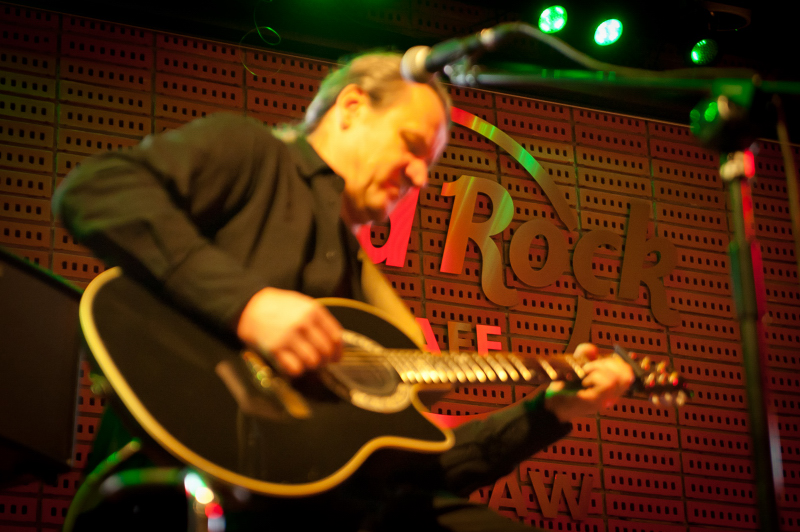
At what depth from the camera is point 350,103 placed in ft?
8.27

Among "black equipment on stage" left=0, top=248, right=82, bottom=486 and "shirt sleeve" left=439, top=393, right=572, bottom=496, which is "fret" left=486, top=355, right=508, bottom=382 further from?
"black equipment on stage" left=0, top=248, right=82, bottom=486

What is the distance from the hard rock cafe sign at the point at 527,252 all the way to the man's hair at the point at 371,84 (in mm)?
1584

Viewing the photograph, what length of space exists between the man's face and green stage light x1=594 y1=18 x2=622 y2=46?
251 cm

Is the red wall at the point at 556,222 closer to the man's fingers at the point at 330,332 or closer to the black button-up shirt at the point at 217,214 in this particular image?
the black button-up shirt at the point at 217,214

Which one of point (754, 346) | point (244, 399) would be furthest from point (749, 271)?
point (244, 399)

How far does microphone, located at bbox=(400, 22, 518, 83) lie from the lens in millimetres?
1828

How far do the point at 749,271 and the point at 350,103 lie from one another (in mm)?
1258

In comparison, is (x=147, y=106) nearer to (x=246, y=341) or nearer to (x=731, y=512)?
(x=246, y=341)

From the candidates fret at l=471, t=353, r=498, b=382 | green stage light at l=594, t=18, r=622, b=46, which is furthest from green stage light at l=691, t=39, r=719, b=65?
fret at l=471, t=353, r=498, b=382

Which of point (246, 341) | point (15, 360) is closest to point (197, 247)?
point (246, 341)

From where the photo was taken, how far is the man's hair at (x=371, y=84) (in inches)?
97.4

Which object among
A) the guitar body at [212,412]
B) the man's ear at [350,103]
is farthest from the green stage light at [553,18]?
the guitar body at [212,412]

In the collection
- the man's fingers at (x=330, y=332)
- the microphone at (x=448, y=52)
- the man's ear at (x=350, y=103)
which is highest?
the man's ear at (x=350, y=103)

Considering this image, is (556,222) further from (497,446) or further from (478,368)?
(478,368)
